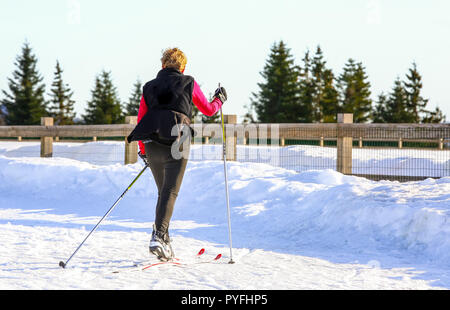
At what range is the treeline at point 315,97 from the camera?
5219cm

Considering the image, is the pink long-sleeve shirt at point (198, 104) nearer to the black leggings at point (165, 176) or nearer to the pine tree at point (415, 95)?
the black leggings at point (165, 176)

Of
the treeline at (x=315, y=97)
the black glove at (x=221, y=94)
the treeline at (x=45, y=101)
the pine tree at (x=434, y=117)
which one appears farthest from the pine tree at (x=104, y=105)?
the black glove at (x=221, y=94)

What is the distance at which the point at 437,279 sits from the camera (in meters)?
4.12

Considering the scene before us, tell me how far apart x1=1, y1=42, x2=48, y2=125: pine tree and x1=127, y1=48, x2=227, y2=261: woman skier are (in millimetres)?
47747

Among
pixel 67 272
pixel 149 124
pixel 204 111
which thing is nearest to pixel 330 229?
pixel 204 111

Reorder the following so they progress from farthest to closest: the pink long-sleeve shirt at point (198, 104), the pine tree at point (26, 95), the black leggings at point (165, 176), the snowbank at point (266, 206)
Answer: the pine tree at point (26, 95) < the snowbank at point (266, 206) < the pink long-sleeve shirt at point (198, 104) < the black leggings at point (165, 176)

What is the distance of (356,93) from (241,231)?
5407cm

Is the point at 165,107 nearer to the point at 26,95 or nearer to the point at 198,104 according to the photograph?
the point at 198,104

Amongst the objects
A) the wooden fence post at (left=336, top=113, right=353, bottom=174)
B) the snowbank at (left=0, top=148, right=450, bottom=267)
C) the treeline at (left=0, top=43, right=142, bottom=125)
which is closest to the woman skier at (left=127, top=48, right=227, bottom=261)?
the snowbank at (left=0, top=148, right=450, bottom=267)

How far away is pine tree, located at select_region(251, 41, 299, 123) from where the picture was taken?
171ft

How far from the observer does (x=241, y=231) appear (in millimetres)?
6535

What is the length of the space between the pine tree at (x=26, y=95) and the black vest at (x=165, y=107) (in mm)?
47811
